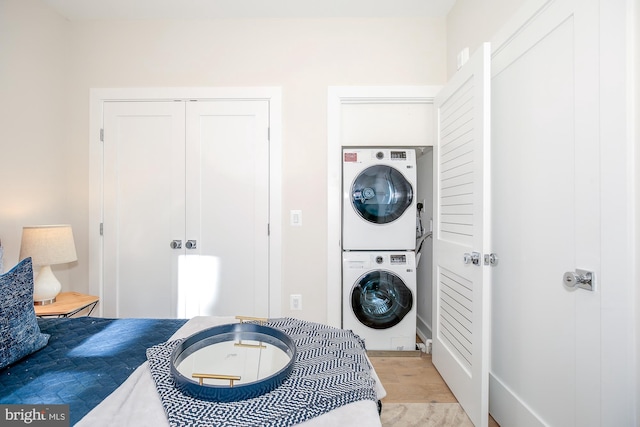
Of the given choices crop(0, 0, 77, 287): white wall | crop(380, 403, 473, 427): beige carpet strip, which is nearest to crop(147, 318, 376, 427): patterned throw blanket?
crop(380, 403, 473, 427): beige carpet strip

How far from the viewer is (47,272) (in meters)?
1.81

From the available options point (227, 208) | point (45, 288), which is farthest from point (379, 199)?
point (45, 288)

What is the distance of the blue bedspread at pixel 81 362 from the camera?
766 millimetres

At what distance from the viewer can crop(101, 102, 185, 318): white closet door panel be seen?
2250mm

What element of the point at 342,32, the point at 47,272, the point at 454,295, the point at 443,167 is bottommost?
the point at 454,295

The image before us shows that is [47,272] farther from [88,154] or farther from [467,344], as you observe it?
[467,344]

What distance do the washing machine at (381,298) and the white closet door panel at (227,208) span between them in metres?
0.69

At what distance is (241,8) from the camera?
2119 mm

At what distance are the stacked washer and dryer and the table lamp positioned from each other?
6.23ft

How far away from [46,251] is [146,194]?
2.38 ft

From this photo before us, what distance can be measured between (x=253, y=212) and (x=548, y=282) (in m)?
1.89

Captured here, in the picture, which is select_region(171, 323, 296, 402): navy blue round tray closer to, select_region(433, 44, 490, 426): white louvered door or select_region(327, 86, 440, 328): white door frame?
select_region(433, 44, 490, 426): white louvered door

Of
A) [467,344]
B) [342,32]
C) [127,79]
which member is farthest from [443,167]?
[127,79]

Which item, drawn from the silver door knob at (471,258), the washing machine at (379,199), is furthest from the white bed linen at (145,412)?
the washing machine at (379,199)
